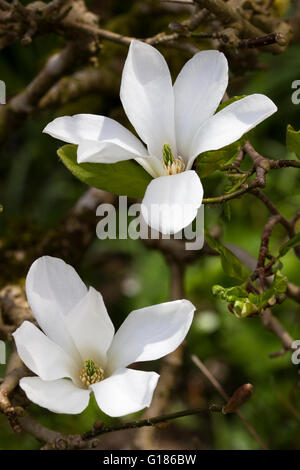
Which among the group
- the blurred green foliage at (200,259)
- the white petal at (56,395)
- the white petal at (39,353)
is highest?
the white petal at (39,353)

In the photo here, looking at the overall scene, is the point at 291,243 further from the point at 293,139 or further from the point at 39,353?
the point at 39,353

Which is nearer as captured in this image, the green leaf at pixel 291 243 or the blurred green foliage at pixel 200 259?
the green leaf at pixel 291 243

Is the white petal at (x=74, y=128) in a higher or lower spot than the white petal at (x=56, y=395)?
higher

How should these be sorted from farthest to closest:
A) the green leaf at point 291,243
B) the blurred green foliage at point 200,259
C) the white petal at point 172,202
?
the blurred green foliage at point 200,259
the green leaf at point 291,243
the white petal at point 172,202

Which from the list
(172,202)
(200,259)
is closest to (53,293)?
(172,202)

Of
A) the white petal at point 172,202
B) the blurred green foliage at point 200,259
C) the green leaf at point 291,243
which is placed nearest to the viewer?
the white petal at point 172,202

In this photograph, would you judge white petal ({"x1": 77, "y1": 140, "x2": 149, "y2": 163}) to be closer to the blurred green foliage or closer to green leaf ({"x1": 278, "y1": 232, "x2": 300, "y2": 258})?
green leaf ({"x1": 278, "y1": 232, "x2": 300, "y2": 258})

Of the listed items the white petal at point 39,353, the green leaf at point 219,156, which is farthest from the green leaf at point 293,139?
the white petal at point 39,353

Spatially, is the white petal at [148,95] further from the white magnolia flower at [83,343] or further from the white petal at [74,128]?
the white magnolia flower at [83,343]

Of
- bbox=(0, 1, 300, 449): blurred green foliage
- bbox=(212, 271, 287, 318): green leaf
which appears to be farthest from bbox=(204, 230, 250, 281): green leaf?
bbox=(0, 1, 300, 449): blurred green foliage
